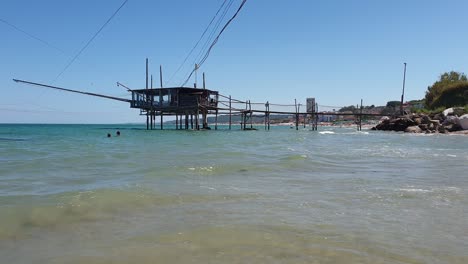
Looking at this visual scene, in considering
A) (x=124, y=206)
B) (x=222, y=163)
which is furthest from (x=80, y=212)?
(x=222, y=163)

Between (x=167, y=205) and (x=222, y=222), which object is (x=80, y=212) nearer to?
(x=167, y=205)

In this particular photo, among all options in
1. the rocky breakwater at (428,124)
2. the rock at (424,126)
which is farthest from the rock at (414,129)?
the rock at (424,126)

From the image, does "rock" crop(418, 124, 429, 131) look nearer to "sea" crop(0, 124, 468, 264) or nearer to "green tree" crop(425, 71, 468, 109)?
"green tree" crop(425, 71, 468, 109)

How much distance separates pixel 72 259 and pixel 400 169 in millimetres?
9876

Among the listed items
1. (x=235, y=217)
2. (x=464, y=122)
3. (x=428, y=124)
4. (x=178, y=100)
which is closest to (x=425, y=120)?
(x=428, y=124)

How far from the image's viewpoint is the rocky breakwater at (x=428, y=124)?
132ft

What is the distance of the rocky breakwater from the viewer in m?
40.2

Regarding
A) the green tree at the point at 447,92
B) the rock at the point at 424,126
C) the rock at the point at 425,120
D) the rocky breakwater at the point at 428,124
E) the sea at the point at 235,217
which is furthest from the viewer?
the green tree at the point at 447,92

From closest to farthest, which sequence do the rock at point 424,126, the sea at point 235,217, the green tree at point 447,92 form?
the sea at point 235,217 → the rock at point 424,126 → the green tree at point 447,92

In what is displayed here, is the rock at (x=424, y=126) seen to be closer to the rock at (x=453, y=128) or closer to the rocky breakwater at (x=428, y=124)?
the rocky breakwater at (x=428, y=124)

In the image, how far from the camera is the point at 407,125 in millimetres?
46844

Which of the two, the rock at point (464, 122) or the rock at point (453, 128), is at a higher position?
the rock at point (464, 122)

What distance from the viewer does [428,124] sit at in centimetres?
4309

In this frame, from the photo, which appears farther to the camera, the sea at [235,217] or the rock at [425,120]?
the rock at [425,120]
